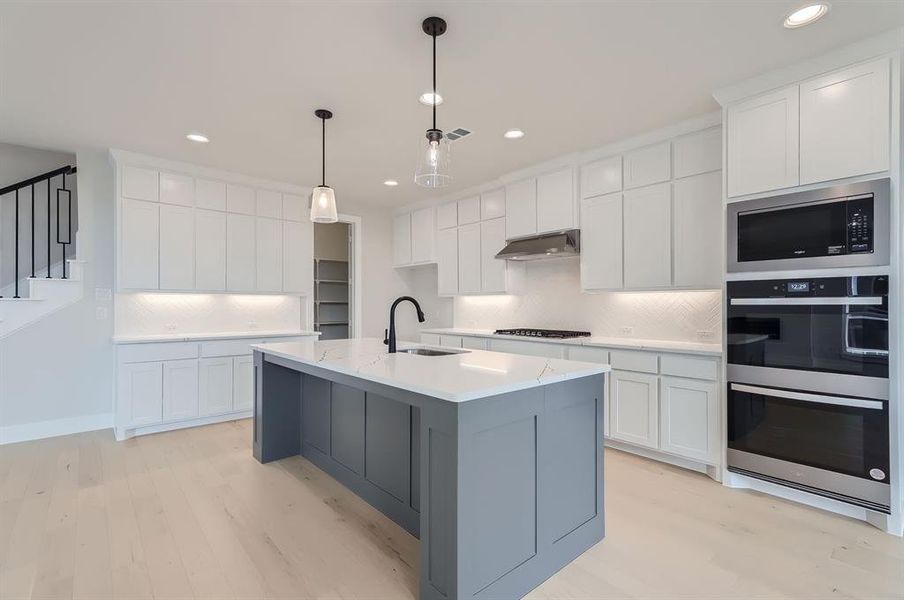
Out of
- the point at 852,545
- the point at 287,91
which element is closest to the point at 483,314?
the point at 287,91

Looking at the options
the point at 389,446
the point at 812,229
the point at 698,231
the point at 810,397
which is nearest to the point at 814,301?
the point at 812,229

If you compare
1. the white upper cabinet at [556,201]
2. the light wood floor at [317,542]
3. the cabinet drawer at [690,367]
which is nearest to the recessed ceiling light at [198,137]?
the light wood floor at [317,542]

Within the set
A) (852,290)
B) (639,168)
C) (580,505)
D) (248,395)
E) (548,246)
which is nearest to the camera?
(580,505)

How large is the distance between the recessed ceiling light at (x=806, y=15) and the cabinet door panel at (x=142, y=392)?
5245mm

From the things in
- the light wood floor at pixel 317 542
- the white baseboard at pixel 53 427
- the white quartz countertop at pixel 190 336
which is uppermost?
the white quartz countertop at pixel 190 336

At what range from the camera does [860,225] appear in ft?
7.84

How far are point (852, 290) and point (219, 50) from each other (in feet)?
12.3

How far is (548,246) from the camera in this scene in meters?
4.20

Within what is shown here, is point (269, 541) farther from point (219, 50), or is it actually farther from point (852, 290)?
point (852, 290)

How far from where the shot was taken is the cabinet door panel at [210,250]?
4539 mm

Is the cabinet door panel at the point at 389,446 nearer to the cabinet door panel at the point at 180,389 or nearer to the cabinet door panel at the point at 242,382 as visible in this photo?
the cabinet door panel at the point at 242,382

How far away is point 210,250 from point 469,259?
2.88 m

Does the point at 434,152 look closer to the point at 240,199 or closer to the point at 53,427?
the point at 240,199

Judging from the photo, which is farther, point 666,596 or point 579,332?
point 579,332
